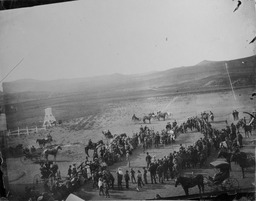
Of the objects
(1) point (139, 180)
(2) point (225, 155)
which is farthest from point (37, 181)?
(2) point (225, 155)

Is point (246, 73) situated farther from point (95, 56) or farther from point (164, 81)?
point (95, 56)

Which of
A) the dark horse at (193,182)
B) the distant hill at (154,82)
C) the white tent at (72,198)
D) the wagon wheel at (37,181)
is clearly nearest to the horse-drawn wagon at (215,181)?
the dark horse at (193,182)

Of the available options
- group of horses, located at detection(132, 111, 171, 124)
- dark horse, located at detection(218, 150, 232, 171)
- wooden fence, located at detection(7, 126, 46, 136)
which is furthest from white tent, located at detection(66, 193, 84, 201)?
dark horse, located at detection(218, 150, 232, 171)

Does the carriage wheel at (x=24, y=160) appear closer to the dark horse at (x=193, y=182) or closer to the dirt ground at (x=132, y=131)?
the dirt ground at (x=132, y=131)

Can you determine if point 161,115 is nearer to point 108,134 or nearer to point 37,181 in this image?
point 108,134

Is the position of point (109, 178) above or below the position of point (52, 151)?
below

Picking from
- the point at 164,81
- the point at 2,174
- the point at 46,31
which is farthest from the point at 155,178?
the point at 46,31

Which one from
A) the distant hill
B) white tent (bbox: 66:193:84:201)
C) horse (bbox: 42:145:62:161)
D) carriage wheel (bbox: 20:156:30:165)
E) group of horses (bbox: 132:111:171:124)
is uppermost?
the distant hill

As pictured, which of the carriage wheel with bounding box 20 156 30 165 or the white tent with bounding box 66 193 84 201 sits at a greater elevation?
the carriage wheel with bounding box 20 156 30 165

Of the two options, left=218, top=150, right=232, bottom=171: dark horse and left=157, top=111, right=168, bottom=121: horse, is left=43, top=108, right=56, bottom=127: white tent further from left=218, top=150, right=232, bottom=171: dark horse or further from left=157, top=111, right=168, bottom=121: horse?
left=218, top=150, right=232, bottom=171: dark horse
